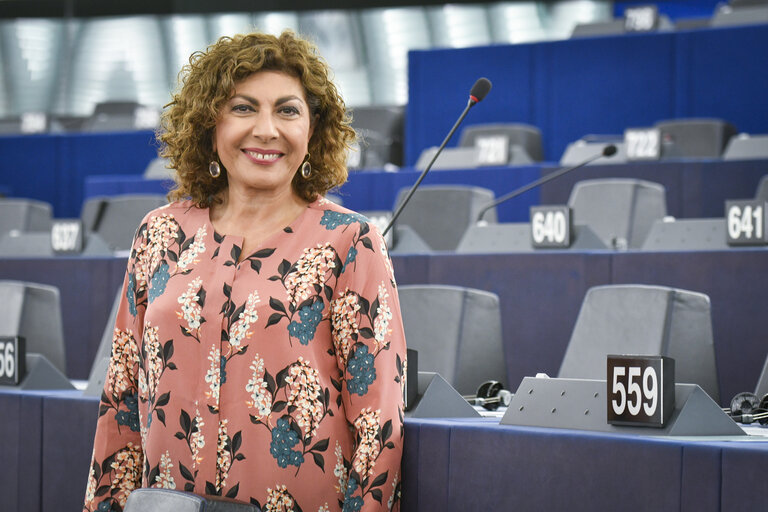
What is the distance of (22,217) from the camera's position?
20.8 ft

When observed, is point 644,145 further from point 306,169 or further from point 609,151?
point 306,169

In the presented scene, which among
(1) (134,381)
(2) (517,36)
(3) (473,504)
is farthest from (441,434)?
(2) (517,36)

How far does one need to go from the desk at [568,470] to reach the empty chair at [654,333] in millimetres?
790

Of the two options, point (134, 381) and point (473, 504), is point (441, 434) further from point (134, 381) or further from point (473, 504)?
point (134, 381)

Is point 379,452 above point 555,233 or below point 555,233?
below

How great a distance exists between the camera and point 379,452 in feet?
5.34

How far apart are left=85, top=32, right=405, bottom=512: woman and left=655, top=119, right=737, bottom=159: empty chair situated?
4166 millimetres

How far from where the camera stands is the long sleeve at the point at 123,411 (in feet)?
5.89

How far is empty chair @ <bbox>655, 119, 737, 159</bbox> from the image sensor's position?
569 cm

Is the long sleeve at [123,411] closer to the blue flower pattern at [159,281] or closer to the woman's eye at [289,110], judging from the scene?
the blue flower pattern at [159,281]

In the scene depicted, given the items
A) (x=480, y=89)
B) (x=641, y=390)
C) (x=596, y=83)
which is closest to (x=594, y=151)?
(x=596, y=83)

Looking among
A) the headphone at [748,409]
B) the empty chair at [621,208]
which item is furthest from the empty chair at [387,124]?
the headphone at [748,409]

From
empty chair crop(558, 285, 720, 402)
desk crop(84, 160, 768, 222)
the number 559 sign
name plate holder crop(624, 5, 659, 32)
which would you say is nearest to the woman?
the number 559 sign

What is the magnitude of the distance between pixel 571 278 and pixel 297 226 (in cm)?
182
